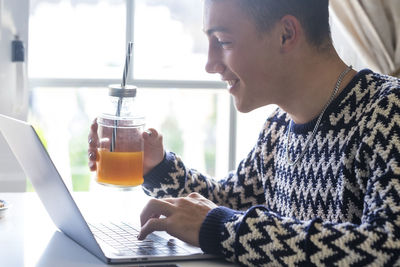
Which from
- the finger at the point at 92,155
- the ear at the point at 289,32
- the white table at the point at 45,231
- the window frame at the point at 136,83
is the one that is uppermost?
the ear at the point at 289,32

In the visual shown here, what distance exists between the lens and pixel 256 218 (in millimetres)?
1100

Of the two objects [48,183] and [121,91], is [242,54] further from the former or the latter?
[48,183]

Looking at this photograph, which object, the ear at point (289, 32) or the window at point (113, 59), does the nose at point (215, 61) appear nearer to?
the ear at point (289, 32)

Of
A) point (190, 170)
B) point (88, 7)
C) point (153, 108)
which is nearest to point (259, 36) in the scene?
point (190, 170)

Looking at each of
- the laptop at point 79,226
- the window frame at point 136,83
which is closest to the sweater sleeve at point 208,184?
the laptop at point 79,226

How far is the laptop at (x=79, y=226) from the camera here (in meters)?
1.10

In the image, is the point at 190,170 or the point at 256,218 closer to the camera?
the point at 256,218

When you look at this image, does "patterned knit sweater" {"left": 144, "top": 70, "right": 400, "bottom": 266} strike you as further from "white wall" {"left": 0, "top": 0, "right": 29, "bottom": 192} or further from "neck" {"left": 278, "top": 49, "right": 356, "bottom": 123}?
"white wall" {"left": 0, "top": 0, "right": 29, "bottom": 192}

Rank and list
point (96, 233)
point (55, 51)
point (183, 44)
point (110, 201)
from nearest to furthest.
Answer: point (96, 233) < point (110, 201) < point (55, 51) < point (183, 44)

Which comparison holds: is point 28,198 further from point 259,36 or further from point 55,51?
point 55,51

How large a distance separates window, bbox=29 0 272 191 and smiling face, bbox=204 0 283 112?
136 cm

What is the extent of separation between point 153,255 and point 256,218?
0.18m

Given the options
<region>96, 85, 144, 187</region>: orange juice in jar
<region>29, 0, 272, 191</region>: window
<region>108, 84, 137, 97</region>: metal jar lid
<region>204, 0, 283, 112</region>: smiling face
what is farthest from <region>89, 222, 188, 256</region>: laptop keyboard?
<region>29, 0, 272, 191</region>: window

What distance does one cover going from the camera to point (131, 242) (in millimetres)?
1177
